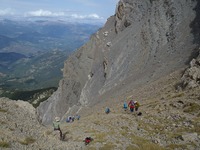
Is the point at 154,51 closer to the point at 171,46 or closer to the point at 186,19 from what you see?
the point at 171,46

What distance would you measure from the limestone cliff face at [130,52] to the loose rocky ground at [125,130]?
24670mm

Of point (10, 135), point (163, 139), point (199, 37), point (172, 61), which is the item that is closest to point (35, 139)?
point (10, 135)

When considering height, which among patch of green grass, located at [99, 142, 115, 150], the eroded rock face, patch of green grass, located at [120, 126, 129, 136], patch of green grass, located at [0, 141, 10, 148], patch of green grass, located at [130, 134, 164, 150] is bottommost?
patch of green grass, located at [120, 126, 129, 136]

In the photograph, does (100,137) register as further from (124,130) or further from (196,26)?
(196,26)

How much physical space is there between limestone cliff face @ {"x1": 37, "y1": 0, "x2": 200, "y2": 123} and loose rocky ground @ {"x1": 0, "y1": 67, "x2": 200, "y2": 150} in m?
24.7

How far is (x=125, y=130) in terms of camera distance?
1198 inches

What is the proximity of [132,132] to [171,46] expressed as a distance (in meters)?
47.5

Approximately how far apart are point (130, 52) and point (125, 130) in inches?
2431

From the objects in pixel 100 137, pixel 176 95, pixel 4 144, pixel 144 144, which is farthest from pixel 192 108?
pixel 4 144

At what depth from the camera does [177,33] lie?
75.3 metres

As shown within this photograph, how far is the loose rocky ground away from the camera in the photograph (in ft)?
77.7

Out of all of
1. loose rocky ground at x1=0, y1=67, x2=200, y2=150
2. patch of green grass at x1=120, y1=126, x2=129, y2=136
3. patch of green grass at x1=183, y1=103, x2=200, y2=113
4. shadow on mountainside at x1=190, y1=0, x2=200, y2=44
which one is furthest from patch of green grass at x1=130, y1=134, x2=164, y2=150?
shadow on mountainside at x1=190, y1=0, x2=200, y2=44

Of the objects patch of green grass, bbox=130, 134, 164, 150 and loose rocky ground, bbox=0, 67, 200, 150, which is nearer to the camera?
loose rocky ground, bbox=0, 67, 200, 150

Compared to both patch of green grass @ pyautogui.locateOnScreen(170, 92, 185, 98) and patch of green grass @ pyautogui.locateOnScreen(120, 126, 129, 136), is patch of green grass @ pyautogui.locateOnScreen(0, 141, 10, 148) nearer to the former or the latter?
patch of green grass @ pyautogui.locateOnScreen(120, 126, 129, 136)
